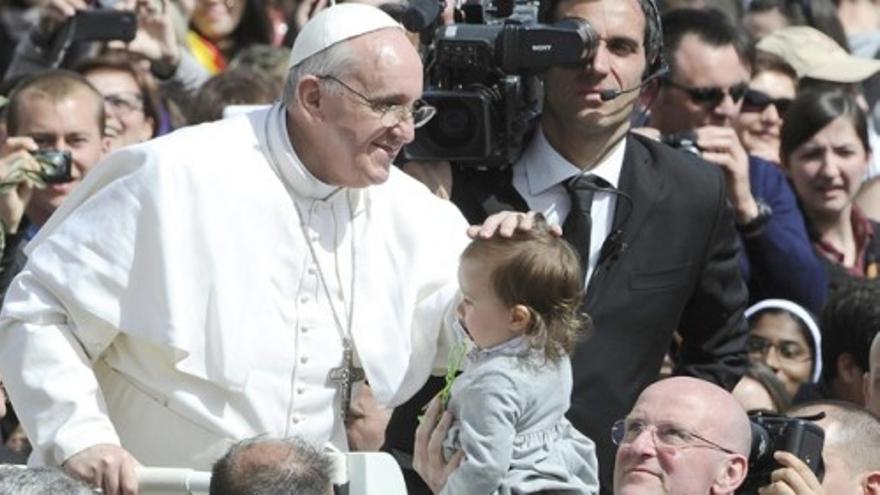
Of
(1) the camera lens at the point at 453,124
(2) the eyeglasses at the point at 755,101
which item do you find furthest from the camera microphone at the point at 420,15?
(2) the eyeglasses at the point at 755,101

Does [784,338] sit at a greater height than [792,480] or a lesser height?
lesser

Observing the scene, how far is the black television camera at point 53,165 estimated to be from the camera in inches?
320

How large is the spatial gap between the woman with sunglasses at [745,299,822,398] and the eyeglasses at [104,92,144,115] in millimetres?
2407

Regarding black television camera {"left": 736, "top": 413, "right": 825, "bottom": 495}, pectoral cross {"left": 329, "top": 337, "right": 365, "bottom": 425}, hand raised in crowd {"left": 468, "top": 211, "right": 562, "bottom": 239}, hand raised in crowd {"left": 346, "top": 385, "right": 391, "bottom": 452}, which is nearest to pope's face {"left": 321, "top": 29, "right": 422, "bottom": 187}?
hand raised in crowd {"left": 468, "top": 211, "right": 562, "bottom": 239}

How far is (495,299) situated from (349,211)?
642 millimetres

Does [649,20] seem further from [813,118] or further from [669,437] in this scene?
[813,118]

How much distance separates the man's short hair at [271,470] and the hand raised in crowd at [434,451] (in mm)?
837

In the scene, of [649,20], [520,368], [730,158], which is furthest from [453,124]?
[730,158]

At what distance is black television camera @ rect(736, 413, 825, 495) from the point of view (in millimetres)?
6148

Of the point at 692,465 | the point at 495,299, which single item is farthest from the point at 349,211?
the point at 692,465

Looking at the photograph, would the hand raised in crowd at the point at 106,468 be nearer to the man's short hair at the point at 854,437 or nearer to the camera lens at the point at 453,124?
the camera lens at the point at 453,124

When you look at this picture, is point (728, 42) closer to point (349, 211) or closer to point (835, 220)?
point (835, 220)

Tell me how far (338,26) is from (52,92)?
8.59 ft

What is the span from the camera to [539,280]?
6.02 metres
